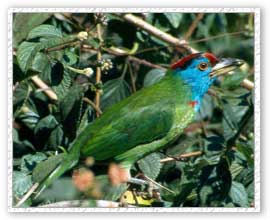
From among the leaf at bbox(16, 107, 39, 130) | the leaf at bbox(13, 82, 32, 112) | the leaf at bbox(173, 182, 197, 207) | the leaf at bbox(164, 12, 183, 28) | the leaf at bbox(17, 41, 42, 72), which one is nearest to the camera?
the leaf at bbox(17, 41, 42, 72)

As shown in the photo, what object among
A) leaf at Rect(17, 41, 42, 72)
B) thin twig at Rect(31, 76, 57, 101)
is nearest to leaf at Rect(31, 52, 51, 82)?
leaf at Rect(17, 41, 42, 72)

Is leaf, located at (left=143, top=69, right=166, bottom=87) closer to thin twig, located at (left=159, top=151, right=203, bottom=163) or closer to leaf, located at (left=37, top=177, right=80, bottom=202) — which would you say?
thin twig, located at (left=159, top=151, right=203, bottom=163)

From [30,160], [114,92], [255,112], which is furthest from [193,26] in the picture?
[30,160]

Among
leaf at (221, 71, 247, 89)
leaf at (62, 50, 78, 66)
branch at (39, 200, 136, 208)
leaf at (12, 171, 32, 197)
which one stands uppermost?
leaf at (62, 50, 78, 66)

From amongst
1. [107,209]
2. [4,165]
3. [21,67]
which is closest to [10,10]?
[21,67]

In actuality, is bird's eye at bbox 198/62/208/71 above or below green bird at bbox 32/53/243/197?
above

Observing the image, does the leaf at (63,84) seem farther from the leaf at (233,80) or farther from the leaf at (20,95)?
the leaf at (233,80)
